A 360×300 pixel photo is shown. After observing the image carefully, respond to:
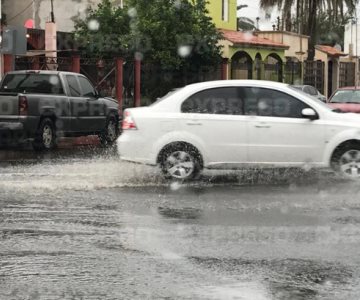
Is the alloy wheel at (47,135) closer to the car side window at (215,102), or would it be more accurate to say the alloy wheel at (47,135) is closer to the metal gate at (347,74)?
the car side window at (215,102)

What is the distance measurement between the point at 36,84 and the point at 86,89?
159cm

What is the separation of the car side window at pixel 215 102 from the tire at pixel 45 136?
6.12 metres

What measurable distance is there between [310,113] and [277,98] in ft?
1.92

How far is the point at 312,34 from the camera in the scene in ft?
131

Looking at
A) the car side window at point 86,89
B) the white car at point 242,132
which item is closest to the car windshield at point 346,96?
the car side window at point 86,89

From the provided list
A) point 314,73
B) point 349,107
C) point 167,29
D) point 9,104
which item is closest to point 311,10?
point 314,73

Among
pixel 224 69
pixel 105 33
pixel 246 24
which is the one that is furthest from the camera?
pixel 246 24

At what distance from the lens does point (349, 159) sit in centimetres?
1067

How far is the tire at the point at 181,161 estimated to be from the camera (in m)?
10.7

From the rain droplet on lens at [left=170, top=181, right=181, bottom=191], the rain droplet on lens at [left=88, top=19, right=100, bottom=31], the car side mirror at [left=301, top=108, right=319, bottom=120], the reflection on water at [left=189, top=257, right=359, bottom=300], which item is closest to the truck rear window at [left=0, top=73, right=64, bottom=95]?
the rain droplet on lens at [left=170, top=181, right=181, bottom=191]

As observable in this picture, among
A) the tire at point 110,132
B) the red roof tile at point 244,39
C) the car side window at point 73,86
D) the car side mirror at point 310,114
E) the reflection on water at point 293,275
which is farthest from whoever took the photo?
the red roof tile at point 244,39

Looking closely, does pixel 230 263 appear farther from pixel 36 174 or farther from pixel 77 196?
pixel 36 174

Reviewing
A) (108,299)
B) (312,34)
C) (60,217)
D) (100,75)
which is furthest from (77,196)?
(312,34)

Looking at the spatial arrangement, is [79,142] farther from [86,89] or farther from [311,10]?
[311,10]
